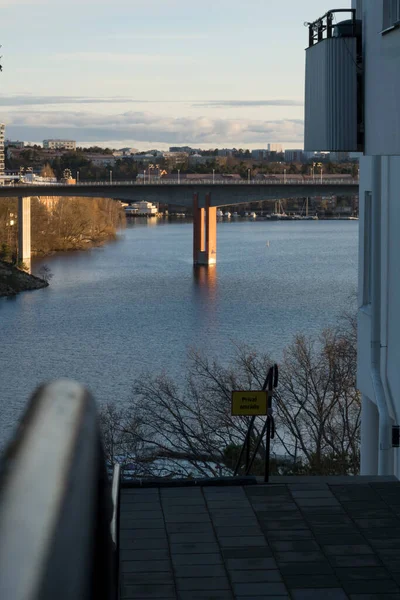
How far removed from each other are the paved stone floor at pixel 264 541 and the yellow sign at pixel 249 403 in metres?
0.46

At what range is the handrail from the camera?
727 millimetres

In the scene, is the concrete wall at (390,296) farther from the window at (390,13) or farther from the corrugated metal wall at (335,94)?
the window at (390,13)

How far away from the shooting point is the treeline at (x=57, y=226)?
2327 inches

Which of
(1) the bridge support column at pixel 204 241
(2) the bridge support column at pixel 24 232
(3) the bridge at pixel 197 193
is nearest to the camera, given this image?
(1) the bridge support column at pixel 204 241

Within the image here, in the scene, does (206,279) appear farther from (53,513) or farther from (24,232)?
(53,513)

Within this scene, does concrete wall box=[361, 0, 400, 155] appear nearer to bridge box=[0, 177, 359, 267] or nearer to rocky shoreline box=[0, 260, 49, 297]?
rocky shoreline box=[0, 260, 49, 297]

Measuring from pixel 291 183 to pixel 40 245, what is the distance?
51.4 ft

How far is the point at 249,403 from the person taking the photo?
6.30 m

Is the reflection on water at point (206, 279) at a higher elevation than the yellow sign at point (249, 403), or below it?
below

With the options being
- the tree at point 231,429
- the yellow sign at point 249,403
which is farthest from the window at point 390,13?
the tree at point 231,429

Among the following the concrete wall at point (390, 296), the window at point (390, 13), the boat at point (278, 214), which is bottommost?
the boat at point (278, 214)

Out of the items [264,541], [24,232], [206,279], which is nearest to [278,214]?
[24,232]

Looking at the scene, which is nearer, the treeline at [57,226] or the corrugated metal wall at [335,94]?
the corrugated metal wall at [335,94]

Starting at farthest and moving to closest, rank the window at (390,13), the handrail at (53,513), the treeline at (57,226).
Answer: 1. the treeline at (57,226)
2. the window at (390,13)
3. the handrail at (53,513)
